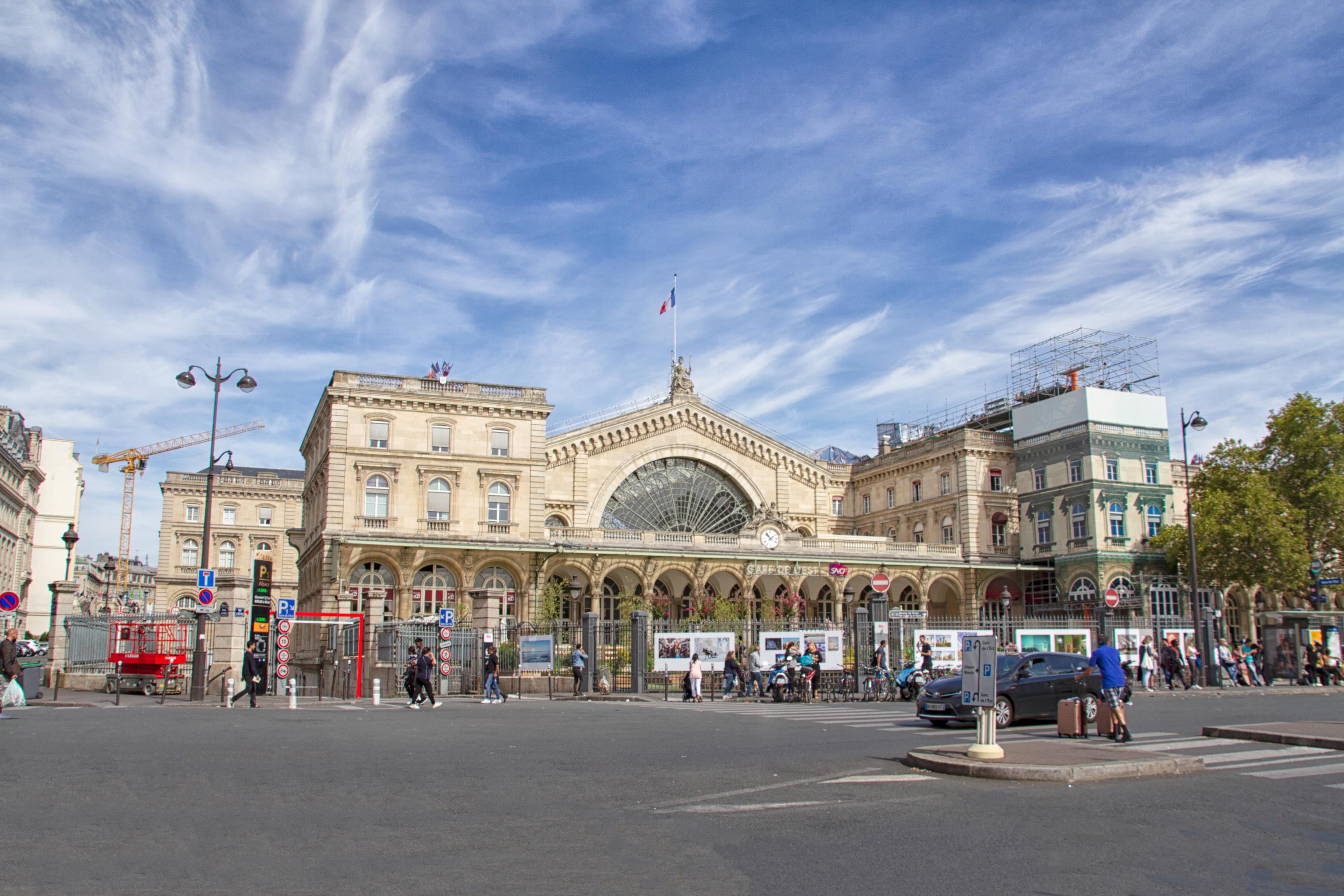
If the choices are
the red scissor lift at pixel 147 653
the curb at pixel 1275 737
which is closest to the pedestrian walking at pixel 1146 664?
the curb at pixel 1275 737

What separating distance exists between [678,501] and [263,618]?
1177 inches

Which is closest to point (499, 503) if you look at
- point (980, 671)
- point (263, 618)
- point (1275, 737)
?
point (263, 618)

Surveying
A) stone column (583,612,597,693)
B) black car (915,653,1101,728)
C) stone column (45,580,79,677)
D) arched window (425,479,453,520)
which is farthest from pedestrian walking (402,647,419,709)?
A: arched window (425,479,453,520)

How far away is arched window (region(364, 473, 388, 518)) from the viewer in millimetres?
46781

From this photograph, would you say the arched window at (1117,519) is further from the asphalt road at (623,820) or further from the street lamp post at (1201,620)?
the asphalt road at (623,820)

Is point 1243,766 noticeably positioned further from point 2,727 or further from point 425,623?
point 425,623

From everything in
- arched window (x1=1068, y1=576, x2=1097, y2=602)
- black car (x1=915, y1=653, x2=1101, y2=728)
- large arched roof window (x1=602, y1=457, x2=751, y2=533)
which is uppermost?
large arched roof window (x1=602, y1=457, x2=751, y2=533)

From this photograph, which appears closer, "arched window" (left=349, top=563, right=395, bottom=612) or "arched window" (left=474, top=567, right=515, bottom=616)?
"arched window" (left=349, top=563, right=395, bottom=612)

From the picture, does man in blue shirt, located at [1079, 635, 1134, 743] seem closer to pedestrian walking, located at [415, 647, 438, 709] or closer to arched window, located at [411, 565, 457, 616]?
pedestrian walking, located at [415, 647, 438, 709]

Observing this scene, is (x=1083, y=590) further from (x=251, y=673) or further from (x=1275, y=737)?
(x=251, y=673)

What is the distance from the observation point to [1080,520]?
5391 centimetres

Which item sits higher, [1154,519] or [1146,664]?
[1154,519]

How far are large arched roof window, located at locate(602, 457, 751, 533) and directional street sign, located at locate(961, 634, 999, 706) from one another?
138 ft

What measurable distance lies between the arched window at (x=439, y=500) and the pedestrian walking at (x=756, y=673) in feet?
67.6
